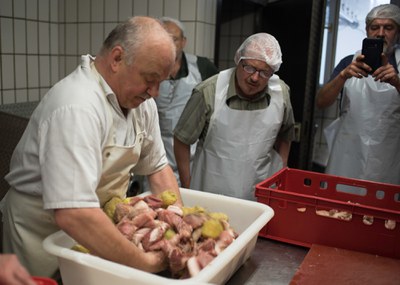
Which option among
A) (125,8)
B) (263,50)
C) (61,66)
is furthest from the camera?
(61,66)

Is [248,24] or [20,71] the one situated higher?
[248,24]

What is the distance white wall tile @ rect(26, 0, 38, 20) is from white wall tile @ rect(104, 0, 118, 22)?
443mm

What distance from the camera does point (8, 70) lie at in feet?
8.30

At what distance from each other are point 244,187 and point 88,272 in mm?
1112

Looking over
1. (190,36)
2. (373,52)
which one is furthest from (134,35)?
(190,36)

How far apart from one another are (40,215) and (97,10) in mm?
2023

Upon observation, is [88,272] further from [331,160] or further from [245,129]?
[331,160]

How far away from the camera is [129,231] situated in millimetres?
1082

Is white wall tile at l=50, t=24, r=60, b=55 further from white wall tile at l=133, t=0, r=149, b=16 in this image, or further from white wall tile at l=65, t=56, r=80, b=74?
white wall tile at l=133, t=0, r=149, b=16

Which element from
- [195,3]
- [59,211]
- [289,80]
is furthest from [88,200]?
[289,80]

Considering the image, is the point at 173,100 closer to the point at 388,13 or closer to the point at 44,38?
the point at 44,38

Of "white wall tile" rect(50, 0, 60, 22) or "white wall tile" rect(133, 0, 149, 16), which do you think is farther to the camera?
"white wall tile" rect(50, 0, 60, 22)

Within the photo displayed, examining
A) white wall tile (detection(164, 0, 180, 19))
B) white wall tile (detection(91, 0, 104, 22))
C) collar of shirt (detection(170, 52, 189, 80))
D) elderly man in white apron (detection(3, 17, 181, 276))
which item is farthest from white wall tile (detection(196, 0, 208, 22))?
elderly man in white apron (detection(3, 17, 181, 276))

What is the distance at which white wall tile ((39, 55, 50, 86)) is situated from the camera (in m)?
A: 2.81
